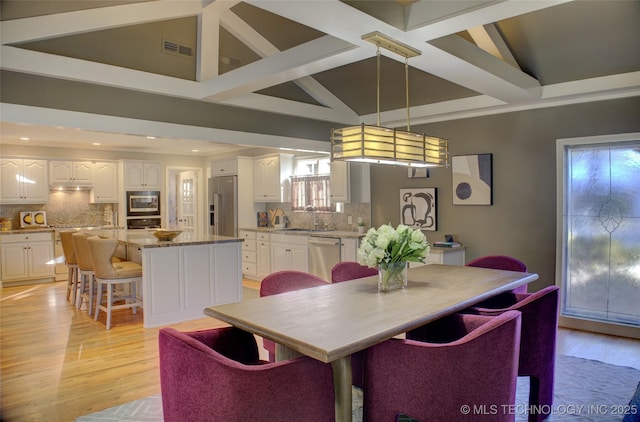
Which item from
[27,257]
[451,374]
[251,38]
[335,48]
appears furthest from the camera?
[27,257]

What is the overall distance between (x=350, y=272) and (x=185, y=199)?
23.3 ft

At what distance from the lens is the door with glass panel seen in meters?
4.12

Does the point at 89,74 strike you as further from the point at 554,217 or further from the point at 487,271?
the point at 554,217

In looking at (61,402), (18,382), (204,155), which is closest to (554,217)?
(61,402)

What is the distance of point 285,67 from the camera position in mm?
3555

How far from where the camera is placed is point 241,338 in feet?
7.46

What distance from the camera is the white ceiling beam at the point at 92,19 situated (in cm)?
335

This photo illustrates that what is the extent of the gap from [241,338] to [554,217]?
12.2 ft

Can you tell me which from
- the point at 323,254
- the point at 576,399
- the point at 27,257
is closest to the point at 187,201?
the point at 27,257

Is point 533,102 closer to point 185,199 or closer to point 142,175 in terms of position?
point 142,175

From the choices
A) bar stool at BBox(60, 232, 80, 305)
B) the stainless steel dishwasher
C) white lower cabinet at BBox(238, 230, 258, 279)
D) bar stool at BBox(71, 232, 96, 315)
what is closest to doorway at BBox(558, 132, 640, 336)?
the stainless steel dishwasher

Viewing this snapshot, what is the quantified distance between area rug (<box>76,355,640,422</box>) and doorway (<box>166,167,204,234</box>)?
6.77m

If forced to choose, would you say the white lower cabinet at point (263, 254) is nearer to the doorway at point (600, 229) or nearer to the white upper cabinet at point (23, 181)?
the white upper cabinet at point (23, 181)

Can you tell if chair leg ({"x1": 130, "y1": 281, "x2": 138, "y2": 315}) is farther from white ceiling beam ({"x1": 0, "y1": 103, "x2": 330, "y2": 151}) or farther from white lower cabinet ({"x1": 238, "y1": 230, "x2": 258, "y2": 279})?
white lower cabinet ({"x1": 238, "y1": 230, "x2": 258, "y2": 279})
